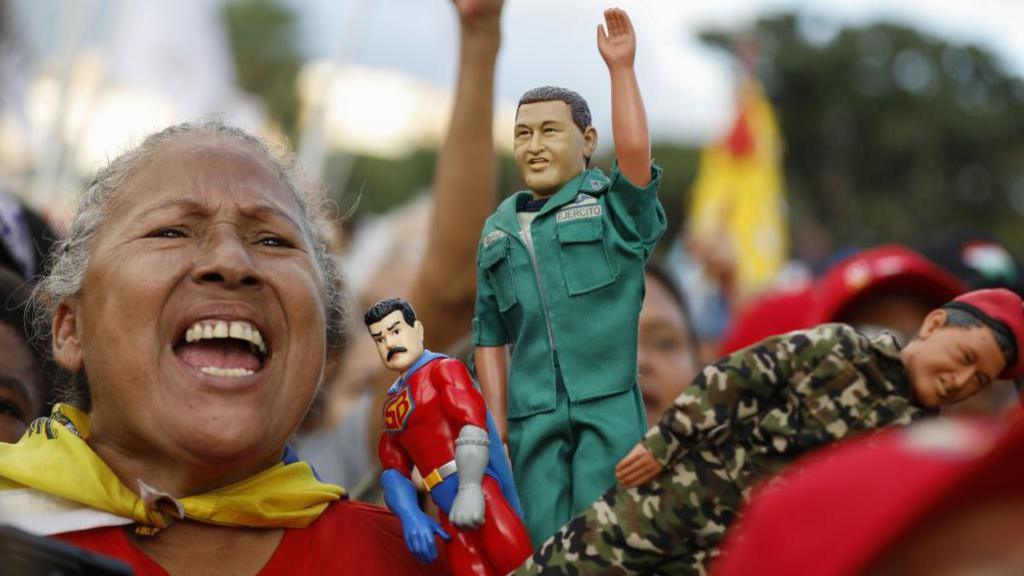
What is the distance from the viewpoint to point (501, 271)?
199cm

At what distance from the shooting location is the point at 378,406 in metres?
3.90

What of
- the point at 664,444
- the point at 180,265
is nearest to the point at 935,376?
the point at 664,444

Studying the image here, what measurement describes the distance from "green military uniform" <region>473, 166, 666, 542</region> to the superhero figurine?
0.07 meters

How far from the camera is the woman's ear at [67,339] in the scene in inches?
93.3

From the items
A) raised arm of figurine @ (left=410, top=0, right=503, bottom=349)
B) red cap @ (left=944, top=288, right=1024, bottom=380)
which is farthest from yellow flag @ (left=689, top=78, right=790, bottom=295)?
red cap @ (left=944, top=288, right=1024, bottom=380)

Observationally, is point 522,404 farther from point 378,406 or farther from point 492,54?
point 378,406

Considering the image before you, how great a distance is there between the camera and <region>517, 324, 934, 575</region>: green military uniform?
178 centimetres

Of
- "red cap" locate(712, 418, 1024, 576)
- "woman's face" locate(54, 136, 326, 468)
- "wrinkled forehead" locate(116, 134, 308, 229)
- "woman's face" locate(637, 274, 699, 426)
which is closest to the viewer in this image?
"red cap" locate(712, 418, 1024, 576)

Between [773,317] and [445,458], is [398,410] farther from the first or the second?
[773,317]

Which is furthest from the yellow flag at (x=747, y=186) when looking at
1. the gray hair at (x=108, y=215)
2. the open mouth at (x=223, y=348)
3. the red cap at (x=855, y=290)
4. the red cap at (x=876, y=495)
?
the red cap at (x=876, y=495)

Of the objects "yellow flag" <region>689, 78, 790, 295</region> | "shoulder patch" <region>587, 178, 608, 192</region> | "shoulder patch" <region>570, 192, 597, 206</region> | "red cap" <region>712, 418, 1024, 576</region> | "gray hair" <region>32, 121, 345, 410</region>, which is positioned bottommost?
"red cap" <region>712, 418, 1024, 576</region>

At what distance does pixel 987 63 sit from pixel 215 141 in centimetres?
4822

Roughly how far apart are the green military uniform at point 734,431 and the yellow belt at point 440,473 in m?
0.20

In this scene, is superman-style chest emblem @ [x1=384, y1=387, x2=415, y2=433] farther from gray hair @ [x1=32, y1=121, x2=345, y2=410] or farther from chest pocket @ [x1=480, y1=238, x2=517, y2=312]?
gray hair @ [x1=32, y1=121, x2=345, y2=410]
